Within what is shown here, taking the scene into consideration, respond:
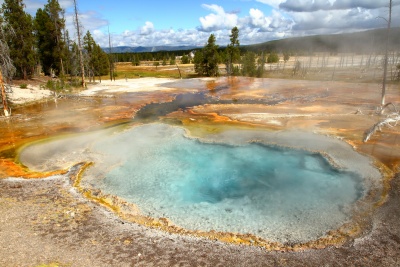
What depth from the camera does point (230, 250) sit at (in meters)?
7.30

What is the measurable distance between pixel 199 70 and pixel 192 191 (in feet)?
159

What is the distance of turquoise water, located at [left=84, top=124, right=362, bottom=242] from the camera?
8.96 metres

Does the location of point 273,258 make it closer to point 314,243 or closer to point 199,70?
point 314,243

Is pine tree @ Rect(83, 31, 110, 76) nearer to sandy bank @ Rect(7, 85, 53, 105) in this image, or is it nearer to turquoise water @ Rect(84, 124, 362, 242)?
sandy bank @ Rect(7, 85, 53, 105)

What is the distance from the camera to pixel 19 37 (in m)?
33.9

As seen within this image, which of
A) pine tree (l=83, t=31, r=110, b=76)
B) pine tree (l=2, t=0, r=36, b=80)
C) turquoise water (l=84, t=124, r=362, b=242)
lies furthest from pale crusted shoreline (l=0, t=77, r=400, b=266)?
pine tree (l=83, t=31, r=110, b=76)

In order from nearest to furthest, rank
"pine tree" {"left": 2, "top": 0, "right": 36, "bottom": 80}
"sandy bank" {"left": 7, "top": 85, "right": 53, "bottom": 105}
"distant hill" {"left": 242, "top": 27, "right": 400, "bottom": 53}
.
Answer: "sandy bank" {"left": 7, "top": 85, "right": 53, "bottom": 105}
"pine tree" {"left": 2, "top": 0, "right": 36, "bottom": 80}
"distant hill" {"left": 242, "top": 27, "right": 400, "bottom": 53}

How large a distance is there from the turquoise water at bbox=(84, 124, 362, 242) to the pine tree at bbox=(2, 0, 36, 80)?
24.0m

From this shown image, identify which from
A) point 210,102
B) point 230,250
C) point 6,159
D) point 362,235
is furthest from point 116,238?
point 210,102

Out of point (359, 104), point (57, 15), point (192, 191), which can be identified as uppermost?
point (57, 15)

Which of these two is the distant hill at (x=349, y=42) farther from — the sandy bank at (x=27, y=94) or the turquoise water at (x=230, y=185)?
the sandy bank at (x=27, y=94)

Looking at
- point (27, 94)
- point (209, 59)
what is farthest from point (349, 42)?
point (27, 94)

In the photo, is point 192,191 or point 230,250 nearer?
point 230,250

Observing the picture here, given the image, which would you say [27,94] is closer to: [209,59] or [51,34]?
[51,34]
